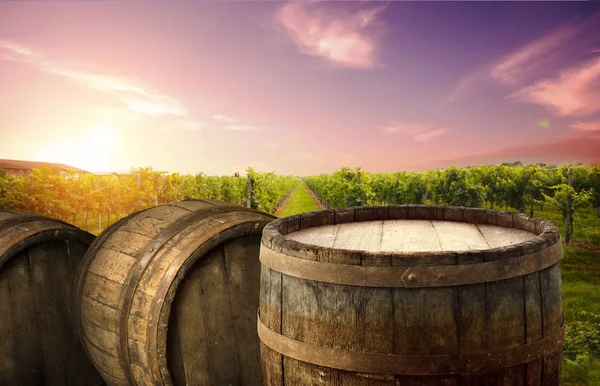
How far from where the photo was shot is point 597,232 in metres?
14.9

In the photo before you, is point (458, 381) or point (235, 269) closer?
point (458, 381)

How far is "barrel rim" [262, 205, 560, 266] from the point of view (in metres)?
1.51

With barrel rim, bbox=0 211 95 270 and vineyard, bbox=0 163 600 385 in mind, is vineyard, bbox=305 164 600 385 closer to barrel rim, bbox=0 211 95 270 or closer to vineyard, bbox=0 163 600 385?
vineyard, bbox=0 163 600 385

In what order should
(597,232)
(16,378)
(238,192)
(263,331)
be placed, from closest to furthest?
(263,331) → (16,378) → (597,232) → (238,192)

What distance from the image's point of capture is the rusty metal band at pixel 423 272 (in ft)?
4.83

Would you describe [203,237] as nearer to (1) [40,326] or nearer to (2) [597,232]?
(1) [40,326]

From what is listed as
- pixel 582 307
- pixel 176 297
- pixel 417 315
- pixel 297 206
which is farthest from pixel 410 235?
pixel 297 206

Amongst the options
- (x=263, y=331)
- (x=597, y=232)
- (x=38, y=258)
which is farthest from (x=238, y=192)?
(x=263, y=331)

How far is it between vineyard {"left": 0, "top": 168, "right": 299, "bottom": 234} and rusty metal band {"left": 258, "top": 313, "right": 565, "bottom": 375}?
14997 millimetres

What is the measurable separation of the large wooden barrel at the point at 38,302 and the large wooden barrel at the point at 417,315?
2.17 meters

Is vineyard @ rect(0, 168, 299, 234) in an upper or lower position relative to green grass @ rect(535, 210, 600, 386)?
upper

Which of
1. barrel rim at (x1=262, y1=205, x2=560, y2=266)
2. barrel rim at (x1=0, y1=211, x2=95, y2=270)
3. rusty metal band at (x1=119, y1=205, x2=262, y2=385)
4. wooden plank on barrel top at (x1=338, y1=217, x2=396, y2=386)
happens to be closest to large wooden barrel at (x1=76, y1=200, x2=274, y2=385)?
rusty metal band at (x1=119, y1=205, x2=262, y2=385)

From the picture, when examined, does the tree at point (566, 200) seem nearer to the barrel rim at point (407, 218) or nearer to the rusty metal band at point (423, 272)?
the barrel rim at point (407, 218)

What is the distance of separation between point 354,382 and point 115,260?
1592 mm
